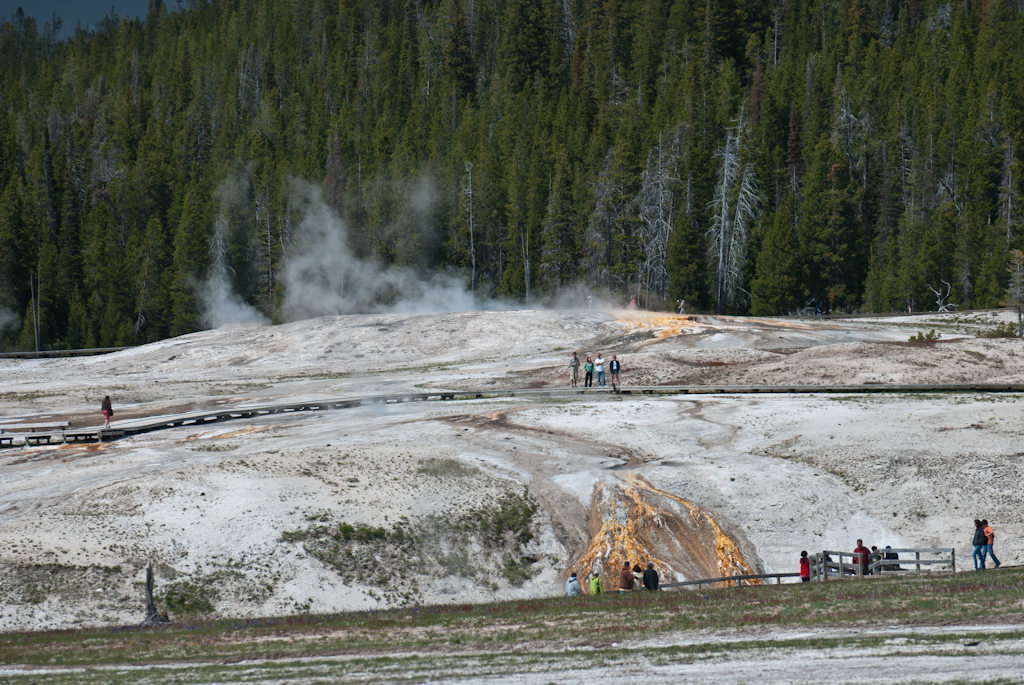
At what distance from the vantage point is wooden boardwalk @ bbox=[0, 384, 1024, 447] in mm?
34562

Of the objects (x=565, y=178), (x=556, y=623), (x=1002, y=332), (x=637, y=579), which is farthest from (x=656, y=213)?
(x=556, y=623)

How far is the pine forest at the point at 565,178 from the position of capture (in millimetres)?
78500

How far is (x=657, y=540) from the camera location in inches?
966

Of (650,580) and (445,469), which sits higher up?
(445,469)

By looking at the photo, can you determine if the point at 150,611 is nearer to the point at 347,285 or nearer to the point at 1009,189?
the point at 347,285

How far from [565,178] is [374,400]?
163 ft

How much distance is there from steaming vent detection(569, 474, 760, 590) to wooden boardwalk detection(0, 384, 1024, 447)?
45.4 feet

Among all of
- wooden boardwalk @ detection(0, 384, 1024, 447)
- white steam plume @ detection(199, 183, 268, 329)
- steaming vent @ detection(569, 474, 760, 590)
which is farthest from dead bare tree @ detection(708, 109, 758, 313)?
steaming vent @ detection(569, 474, 760, 590)

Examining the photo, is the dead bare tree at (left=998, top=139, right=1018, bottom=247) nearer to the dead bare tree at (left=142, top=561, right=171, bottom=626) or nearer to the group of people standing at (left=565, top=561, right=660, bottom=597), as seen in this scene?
the group of people standing at (left=565, top=561, right=660, bottom=597)

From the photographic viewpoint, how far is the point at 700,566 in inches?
932

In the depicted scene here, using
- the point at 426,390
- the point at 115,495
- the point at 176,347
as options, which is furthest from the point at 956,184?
the point at 115,495

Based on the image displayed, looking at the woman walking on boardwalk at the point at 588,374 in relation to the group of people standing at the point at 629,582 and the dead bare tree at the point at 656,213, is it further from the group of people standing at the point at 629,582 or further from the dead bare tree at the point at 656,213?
the dead bare tree at the point at 656,213

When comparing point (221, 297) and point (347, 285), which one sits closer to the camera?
point (221, 297)

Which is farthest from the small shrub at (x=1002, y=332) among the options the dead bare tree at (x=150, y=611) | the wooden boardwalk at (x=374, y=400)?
the dead bare tree at (x=150, y=611)
